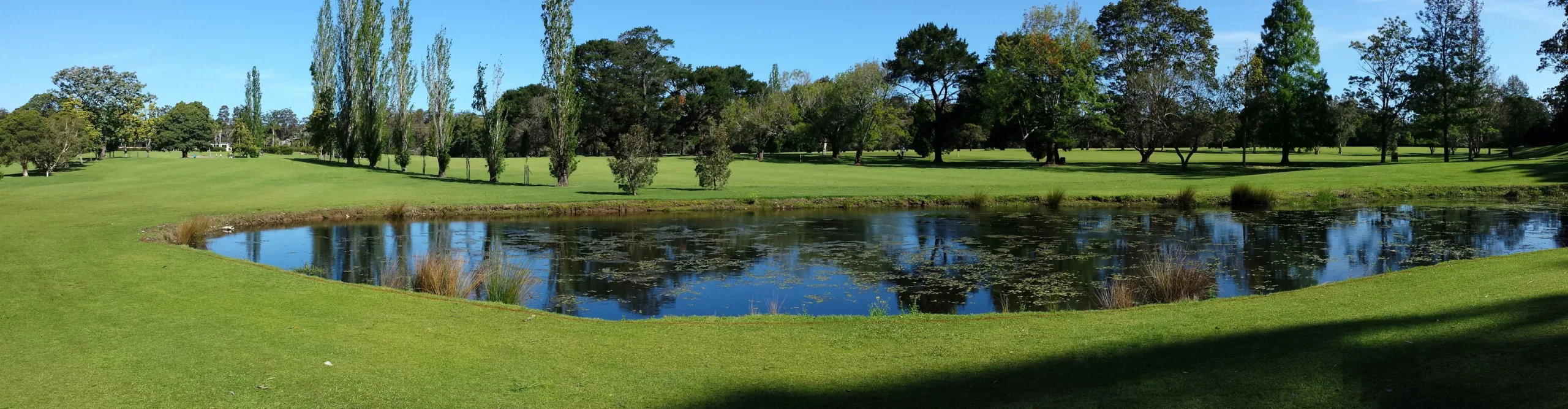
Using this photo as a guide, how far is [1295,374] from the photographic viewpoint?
6.55m

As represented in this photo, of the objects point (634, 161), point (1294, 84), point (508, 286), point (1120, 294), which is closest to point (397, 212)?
point (634, 161)

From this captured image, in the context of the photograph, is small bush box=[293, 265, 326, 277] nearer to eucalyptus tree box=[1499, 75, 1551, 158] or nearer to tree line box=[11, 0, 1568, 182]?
tree line box=[11, 0, 1568, 182]

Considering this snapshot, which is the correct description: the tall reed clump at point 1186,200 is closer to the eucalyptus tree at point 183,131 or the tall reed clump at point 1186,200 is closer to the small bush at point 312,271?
the small bush at point 312,271

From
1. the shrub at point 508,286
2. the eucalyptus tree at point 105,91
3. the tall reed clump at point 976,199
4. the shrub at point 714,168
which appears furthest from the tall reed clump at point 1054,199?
the eucalyptus tree at point 105,91

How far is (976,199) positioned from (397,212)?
70.2 feet

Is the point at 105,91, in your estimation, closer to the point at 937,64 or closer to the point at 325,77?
the point at 325,77

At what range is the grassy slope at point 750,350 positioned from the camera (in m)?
6.48

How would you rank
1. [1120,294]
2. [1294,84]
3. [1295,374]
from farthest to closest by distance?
[1294,84], [1120,294], [1295,374]

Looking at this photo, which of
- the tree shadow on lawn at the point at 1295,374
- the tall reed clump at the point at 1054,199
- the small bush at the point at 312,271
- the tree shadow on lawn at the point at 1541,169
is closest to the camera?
the tree shadow on lawn at the point at 1295,374

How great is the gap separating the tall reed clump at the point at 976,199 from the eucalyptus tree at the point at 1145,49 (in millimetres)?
29451

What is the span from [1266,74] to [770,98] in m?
47.9

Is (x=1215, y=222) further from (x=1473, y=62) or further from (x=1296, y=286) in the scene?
(x=1473, y=62)

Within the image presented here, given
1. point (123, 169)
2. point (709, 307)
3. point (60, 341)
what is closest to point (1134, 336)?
point (709, 307)

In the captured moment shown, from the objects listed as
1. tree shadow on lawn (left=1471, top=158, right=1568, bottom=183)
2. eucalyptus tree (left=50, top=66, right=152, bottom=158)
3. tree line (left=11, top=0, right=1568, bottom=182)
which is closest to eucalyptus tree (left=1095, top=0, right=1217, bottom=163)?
tree line (left=11, top=0, right=1568, bottom=182)
